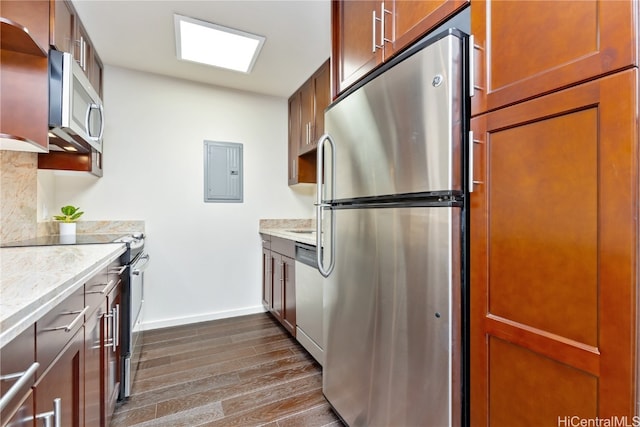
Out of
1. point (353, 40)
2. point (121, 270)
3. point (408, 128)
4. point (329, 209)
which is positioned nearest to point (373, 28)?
point (353, 40)

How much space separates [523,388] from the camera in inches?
30.8

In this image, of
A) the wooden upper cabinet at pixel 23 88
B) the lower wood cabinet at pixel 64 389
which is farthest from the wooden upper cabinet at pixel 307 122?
the lower wood cabinet at pixel 64 389

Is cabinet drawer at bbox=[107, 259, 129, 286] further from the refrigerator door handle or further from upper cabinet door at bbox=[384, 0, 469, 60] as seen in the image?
upper cabinet door at bbox=[384, 0, 469, 60]

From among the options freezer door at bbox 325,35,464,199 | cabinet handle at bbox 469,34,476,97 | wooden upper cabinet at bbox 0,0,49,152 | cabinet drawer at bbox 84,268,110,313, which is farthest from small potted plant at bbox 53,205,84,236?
cabinet handle at bbox 469,34,476,97

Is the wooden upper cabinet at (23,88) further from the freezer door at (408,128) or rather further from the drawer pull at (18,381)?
the freezer door at (408,128)

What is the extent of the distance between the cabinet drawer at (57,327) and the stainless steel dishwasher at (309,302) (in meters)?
1.33

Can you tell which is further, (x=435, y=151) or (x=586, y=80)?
(x=435, y=151)

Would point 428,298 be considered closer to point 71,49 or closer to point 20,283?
point 20,283

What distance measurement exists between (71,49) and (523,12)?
7.79 feet

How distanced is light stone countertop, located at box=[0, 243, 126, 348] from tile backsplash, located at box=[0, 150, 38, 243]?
0.52 m

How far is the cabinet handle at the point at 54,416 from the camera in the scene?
0.69 metres

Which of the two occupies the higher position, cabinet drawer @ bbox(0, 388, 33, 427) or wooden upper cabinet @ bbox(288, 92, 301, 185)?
wooden upper cabinet @ bbox(288, 92, 301, 185)

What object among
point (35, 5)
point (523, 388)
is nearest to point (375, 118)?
point (523, 388)

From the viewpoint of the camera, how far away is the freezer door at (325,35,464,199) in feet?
3.01
